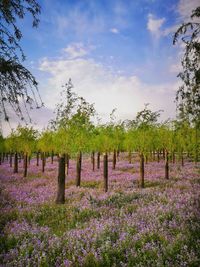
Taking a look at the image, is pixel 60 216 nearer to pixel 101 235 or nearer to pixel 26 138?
pixel 101 235

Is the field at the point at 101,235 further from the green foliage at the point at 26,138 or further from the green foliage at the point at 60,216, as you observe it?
the green foliage at the point at 26,138

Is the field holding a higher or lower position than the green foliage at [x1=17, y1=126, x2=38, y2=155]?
lower

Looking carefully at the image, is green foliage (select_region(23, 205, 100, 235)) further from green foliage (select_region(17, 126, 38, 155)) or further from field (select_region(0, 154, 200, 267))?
green foliage (select_region(17, 126, 38, 155))

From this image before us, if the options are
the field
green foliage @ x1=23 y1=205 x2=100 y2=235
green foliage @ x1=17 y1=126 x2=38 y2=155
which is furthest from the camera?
green foliage @ x1=17 y1=126 x2=38 y2=155

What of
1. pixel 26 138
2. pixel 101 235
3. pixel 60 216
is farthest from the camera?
pixel 26 138

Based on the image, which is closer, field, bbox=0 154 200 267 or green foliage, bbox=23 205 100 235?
field, bbox=0 154 200 267

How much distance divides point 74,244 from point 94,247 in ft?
3.05

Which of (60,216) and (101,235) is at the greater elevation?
(101,235)

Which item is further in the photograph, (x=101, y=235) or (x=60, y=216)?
(x=60, y=216)

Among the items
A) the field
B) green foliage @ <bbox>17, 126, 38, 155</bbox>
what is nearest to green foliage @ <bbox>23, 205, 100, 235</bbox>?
the field

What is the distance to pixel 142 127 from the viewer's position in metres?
25.3

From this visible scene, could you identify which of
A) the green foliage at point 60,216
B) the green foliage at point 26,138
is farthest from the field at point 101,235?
the green foliage at point 26,138

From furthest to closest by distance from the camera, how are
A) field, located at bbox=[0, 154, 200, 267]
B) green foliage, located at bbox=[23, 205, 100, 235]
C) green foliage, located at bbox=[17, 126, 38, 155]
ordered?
green foliage, located at bbox=[17, 126, 38, 155], green foliage, located at bbox=[23, 205, 100, 235], field, located at bbox=[0, 154, 200, 267]

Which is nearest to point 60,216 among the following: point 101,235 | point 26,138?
point 101,235
